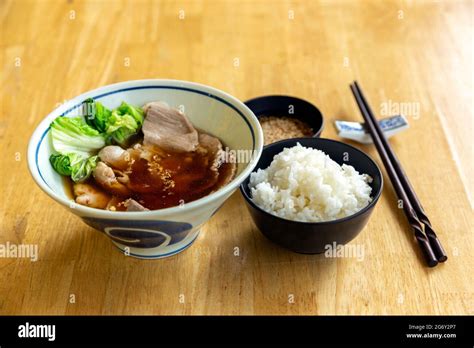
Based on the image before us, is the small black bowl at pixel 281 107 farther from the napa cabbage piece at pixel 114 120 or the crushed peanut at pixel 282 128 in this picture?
the napa cabbage piece at pixel 114 120

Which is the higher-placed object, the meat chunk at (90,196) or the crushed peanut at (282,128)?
the meat chunk at (90,196)

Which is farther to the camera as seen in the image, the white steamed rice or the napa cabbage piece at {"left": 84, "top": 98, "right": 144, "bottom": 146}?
the napa cabbage piece at {"left": 84, "top": 98, "right": 144, "bottom": 146}

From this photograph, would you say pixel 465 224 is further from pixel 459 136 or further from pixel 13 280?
pixel 13 280

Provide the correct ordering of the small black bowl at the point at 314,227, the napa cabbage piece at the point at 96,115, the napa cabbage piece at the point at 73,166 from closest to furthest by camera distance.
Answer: the small black bowl at the point at 314,227
the napa cabbage piece at the point at 73,166
the napa cabbage piece at the point at 96,115

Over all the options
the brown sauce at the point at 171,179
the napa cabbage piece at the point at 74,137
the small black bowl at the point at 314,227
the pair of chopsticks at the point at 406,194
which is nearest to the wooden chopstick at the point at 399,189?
the pair of chopsticks at the point at 406,194

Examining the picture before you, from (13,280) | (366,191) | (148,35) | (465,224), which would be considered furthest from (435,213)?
(148,35)

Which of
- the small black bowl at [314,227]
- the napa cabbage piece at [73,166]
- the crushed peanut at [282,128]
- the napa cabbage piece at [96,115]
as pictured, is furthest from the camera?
the crushed peanut at [282,128]

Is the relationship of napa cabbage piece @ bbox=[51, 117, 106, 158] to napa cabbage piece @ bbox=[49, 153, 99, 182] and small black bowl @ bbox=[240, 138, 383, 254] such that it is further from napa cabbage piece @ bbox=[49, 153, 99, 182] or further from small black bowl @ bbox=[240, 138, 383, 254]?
small black bowl @ bbox=[240, 138, 383, 254]

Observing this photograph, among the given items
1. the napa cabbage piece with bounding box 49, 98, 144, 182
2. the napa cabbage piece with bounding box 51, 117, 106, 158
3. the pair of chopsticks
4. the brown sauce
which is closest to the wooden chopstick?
the pair of chopsticks
